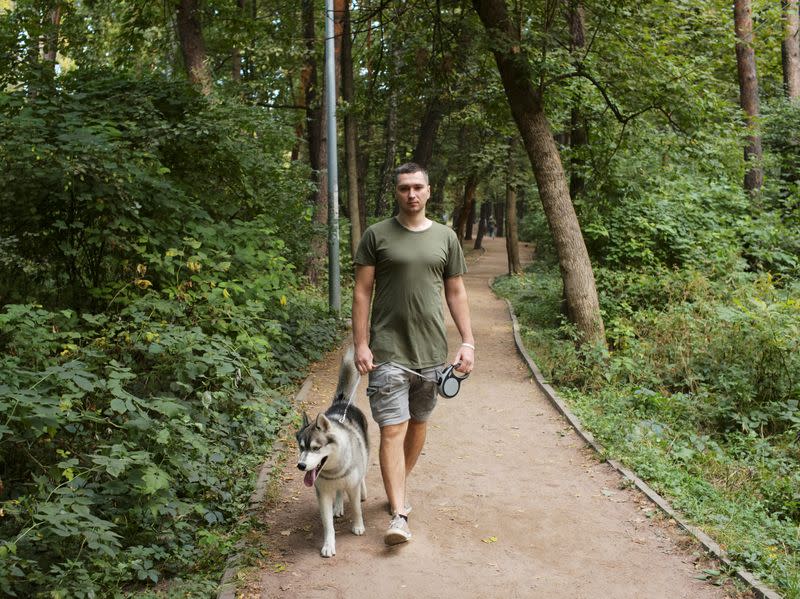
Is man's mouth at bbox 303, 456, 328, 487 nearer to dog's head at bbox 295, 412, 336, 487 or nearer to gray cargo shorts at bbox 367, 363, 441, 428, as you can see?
dog's head at bbox 295, 412, 336, 487

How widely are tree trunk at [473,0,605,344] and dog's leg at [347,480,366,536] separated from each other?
6640 mm

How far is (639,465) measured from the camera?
22.4 feet

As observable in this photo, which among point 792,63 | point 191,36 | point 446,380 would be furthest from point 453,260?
point 792,63

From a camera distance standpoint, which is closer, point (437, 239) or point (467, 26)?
point (437, 239)

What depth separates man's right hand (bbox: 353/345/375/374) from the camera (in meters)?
4.83

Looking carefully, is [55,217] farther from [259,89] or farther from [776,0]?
[776,0]

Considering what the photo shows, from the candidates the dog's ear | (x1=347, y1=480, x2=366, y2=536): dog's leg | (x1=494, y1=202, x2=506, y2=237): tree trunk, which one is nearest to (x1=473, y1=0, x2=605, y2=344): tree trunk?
(x1=347, y1=480, x2=366, y2=536): dog's leg

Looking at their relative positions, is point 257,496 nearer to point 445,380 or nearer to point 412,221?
point 445,380

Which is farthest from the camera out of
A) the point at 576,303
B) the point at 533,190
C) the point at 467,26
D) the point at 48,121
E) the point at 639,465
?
the point at 533,190

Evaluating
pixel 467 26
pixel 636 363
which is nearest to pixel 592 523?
pixel 636 363

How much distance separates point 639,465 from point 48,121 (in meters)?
7.35

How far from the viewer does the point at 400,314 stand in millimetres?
4898

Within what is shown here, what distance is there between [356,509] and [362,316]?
55.7 inches

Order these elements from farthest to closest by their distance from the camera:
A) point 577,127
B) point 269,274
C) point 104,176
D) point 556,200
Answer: point 577,127, point 556,200, point 269,274, point 104,176
